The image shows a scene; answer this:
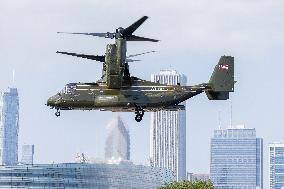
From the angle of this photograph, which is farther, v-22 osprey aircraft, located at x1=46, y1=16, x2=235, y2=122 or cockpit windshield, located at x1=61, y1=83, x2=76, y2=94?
cockpit windshield, located at x1=61, y1=83, x2=76, y2=94

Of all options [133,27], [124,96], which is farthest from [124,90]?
[133,27]

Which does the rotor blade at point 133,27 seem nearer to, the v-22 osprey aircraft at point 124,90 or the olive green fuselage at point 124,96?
the v-22 osprey aircraft at point 124,90

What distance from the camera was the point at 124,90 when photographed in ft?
453

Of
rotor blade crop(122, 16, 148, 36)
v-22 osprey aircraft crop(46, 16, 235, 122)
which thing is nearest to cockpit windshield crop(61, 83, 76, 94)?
v-22 osprey aircraft crop(46, 16, 235, 122)

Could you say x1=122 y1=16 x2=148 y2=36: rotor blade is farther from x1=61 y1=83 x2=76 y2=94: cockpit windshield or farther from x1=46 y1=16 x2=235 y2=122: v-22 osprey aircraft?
x1=61 y1=83 x2=76 y2=94: cockpit windshield

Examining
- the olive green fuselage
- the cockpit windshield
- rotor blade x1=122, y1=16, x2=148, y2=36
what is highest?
rotor blade x1=122, y1=16, x2=148, y2=36

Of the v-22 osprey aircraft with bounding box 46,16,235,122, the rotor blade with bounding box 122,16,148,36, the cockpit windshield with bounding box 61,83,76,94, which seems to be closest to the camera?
the rotor blade with bounding box 122,16,148,36

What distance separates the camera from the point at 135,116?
446 feet

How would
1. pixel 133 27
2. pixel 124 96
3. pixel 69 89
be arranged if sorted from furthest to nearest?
pixel 69 89, pixel 124 96, pixel 133 27

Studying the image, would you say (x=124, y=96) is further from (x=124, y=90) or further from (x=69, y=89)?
(x=69, y=89)

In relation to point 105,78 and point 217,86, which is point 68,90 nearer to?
point 105,78

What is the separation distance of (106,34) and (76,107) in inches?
341

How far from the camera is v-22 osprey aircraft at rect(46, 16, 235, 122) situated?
137 m

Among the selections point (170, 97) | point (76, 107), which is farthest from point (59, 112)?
point (170, 97)
